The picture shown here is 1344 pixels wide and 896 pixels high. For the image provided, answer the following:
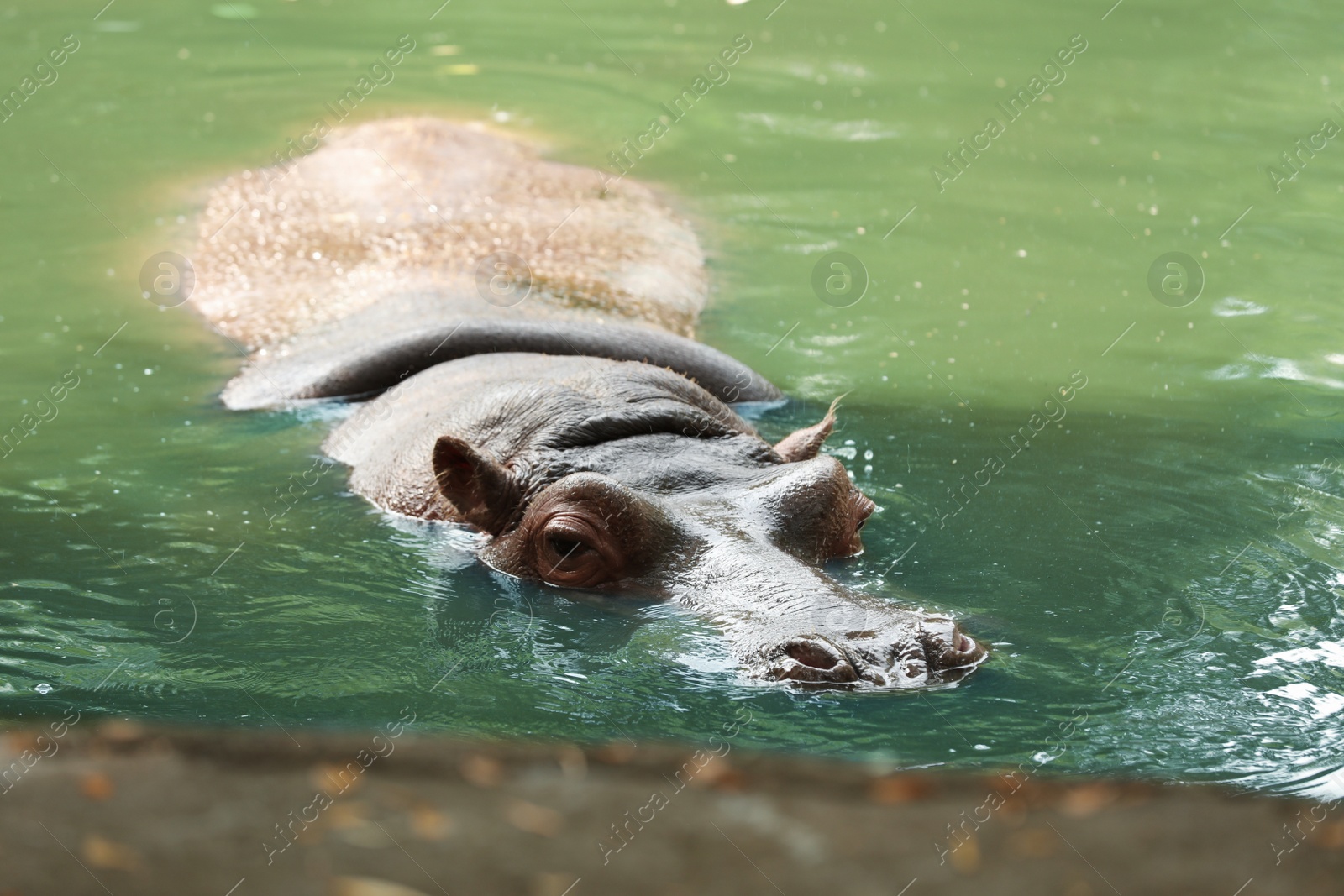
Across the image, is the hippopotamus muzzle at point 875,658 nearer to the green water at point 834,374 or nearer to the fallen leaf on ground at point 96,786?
the green water at point 834,374

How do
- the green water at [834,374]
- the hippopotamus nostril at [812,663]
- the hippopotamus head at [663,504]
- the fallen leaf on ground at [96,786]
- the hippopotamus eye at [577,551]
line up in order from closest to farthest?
the fallen leaf on ground at [96,786], the hippopotamus nostril at [812,663], the hippopotamus head at [663,504], the green water at [834,374], the hippopotamus eye at [577,551]

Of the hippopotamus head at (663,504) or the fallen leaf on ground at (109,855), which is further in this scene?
the hippopotamus head at (663,504)

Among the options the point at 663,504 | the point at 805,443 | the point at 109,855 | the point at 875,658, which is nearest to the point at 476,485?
the point at 663,504

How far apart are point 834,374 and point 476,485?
3.66 meters

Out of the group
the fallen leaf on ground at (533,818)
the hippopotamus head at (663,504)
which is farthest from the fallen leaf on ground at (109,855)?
the hippopotamus head at (663,504)

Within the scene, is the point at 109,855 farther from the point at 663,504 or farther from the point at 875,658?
the point at 663,504

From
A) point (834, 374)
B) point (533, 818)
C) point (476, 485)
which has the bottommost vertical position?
point (834, 374)

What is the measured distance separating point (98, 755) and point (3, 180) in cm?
905

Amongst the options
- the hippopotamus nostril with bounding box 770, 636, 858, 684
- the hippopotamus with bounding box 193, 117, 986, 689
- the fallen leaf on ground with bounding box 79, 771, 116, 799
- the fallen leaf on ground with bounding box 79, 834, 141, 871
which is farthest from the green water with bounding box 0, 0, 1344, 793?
the fallen leaf on ground with bounding box 79, 834, 141, 871

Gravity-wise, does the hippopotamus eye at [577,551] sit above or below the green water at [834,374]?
above

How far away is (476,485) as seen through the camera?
22.0ft

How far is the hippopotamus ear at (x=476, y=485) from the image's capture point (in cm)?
655

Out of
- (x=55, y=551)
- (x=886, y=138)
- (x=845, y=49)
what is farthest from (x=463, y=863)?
(x=845, y=49)

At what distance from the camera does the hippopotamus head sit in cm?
531
